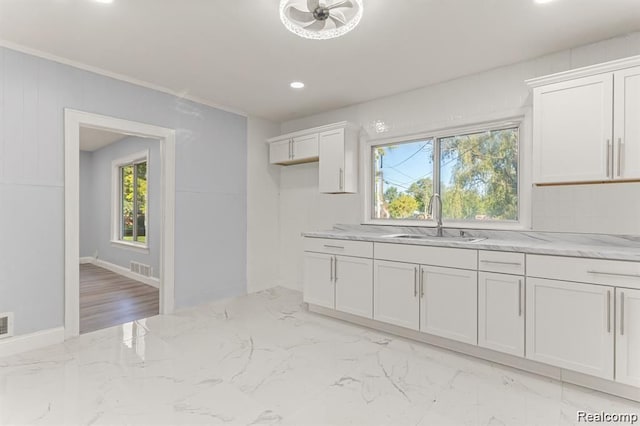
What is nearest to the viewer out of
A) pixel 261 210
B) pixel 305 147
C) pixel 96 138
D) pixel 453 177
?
pixel 453 177

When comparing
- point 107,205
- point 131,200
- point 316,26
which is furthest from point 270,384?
point 107,205

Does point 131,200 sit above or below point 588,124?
below

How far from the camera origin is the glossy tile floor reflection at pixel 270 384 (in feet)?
6.10

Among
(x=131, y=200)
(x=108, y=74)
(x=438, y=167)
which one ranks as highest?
(x=108, y=74)

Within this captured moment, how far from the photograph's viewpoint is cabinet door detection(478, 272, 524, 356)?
2.37m

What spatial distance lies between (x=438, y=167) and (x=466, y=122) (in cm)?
52

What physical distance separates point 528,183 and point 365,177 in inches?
64.8

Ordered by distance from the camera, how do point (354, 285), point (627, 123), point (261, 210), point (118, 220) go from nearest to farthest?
point (627, 123) < point (354, 285) < point (261, 210) < point (118, 220)

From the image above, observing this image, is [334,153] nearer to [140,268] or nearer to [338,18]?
[338,18]

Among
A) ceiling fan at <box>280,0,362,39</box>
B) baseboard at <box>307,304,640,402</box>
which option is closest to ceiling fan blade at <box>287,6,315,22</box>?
ceiling fan at <box>280,0,362,39</box>

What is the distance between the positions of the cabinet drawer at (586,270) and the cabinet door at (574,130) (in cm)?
62

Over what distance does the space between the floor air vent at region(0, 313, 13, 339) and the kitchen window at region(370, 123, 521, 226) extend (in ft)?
11.1

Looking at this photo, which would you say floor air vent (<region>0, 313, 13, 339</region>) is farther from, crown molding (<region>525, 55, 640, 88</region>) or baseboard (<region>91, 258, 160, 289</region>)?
crown molding (<region>525, 55, 640, 88</region>)

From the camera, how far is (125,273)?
586 cm
